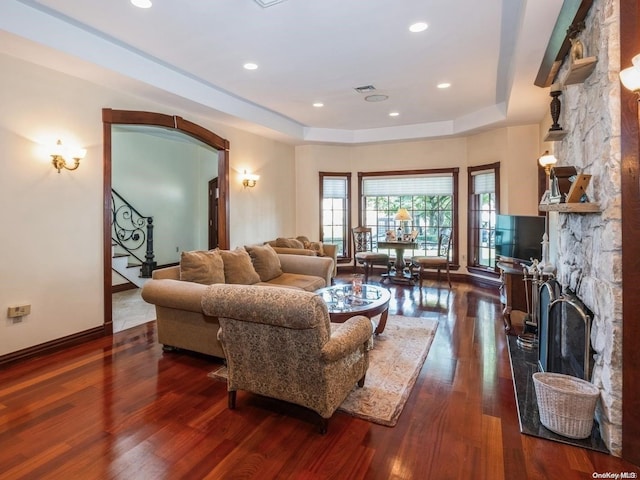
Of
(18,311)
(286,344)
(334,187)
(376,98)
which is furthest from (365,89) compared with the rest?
(18,311)

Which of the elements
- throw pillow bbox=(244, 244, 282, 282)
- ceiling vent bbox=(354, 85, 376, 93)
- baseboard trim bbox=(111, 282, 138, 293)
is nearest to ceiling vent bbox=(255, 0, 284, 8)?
ceiling vent bbox=(354, 85, 376, 93)

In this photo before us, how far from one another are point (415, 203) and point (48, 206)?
20.6ft

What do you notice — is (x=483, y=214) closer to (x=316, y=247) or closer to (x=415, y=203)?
(x=415, y=203)

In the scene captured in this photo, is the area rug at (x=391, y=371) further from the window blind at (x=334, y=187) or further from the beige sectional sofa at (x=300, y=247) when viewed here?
the window blind at (x=334, y=187)

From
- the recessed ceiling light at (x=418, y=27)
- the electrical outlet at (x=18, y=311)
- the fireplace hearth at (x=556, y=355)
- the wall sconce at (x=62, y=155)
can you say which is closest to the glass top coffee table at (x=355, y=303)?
the fireplace hearth at (x=556, y=355)

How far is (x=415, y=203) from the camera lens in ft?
24.8

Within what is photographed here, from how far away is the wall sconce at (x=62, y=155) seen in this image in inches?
140

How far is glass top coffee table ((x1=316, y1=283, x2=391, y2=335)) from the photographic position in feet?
10.7

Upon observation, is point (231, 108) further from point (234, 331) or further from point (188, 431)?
→ point (188, 431)

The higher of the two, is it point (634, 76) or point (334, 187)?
point (334, 187)

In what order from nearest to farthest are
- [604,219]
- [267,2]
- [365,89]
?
1. [604,219]
2. [267,2]
3. [365,89]

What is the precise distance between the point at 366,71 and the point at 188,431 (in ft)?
13.4

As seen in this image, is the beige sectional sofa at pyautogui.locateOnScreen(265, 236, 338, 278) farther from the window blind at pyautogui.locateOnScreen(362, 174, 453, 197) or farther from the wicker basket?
the wicker basket

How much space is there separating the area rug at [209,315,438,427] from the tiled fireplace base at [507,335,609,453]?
30.0 inches
